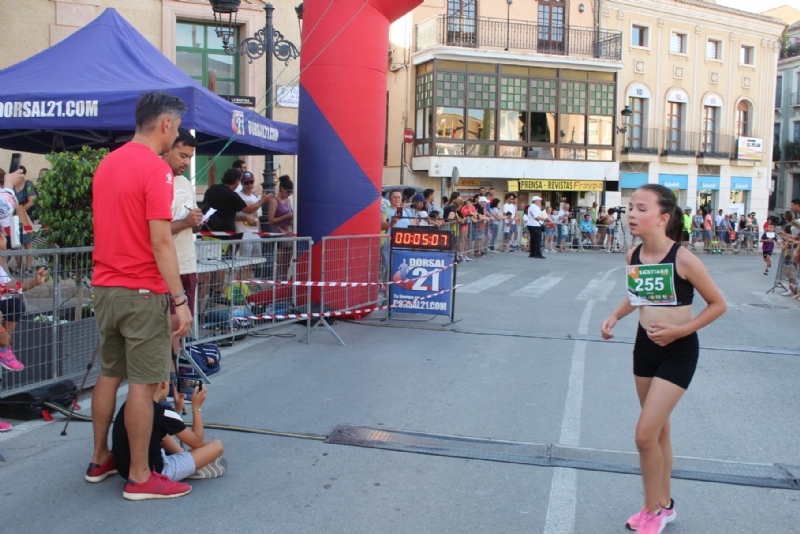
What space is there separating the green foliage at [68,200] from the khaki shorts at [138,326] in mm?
2786

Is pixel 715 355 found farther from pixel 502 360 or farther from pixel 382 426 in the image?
pixel 382 426

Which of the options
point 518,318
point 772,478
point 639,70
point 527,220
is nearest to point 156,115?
point 772,478

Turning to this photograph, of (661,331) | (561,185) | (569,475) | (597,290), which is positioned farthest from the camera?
(561,185)

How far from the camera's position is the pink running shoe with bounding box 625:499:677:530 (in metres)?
3.65

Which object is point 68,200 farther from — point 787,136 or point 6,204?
Result: point 787,136

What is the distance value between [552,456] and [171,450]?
2322mm

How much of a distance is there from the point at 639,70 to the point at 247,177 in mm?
31805

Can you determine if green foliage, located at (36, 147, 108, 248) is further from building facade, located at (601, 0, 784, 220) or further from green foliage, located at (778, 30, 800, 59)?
green foliage, located at (778, 30, 800, 59)

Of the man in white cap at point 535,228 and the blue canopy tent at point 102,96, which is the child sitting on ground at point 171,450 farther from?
the man in white cap at point 535,228

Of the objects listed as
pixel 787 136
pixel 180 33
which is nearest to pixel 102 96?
pixel 180 33

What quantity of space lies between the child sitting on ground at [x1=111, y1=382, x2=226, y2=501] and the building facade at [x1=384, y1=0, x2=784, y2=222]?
27.2m

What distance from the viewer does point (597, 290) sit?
558 inches

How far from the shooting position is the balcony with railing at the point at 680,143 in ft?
129

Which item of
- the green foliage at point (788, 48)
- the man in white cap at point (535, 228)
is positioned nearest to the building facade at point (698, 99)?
the man in white cap at point (535, 228)
